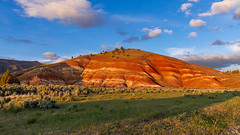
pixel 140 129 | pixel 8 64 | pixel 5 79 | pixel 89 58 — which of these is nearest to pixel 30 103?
pixel 140 129

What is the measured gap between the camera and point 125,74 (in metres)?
75.6

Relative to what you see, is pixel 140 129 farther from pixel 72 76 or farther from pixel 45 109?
pixel 72 76

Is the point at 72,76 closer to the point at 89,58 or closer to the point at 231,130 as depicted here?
the point at 89,58

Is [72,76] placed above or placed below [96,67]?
below

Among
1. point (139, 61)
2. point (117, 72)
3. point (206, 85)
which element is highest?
point (139, 61)

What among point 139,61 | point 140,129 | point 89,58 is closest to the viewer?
point 140,129

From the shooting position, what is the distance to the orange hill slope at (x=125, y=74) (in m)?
69.2

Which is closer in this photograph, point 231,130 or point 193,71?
point 231,130

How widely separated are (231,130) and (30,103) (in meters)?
14.5

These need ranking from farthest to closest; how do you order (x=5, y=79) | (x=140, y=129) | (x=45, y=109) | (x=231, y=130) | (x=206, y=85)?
(x=206, y=85) < (x=5, y=79) < (x=45, y=109) < (x=231, y=130) < (x=140, y=129)

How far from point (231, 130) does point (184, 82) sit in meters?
78.2

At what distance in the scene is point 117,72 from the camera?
251 ft

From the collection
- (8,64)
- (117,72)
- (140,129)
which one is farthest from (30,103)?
(8,64)

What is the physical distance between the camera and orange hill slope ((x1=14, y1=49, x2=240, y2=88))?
69188mm
